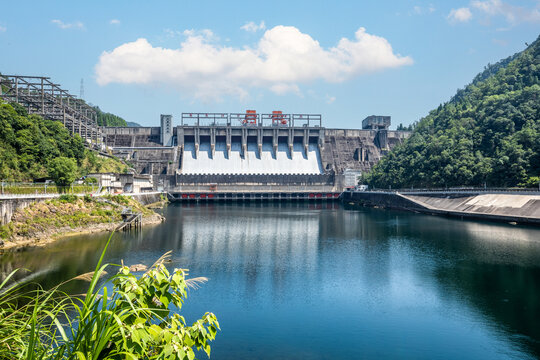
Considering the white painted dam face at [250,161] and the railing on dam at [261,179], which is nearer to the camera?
the railing on dam at [261,179]

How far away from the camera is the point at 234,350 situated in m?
19.0

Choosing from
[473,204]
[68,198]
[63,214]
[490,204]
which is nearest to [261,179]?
[473,204]

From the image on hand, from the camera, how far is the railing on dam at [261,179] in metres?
113

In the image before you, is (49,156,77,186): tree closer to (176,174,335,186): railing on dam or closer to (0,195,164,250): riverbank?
(0,195,164,250): riverbank

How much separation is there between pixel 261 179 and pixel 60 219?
241 ft

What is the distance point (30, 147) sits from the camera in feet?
190

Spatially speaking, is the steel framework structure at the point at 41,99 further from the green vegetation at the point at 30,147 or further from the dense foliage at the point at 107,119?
the dense foliage at the point at 107,119

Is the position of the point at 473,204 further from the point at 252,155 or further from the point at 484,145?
the point at 252,155

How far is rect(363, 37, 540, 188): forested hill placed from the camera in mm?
70250

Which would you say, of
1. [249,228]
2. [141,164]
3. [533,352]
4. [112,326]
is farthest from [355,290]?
[141,164]

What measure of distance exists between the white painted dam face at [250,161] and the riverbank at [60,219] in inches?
2419

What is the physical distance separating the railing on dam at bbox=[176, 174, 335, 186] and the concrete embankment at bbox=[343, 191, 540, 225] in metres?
23.0

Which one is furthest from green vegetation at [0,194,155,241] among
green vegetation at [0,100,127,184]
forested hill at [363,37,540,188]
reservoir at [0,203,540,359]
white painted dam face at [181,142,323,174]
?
white painted dam face at [181,142,323,174]

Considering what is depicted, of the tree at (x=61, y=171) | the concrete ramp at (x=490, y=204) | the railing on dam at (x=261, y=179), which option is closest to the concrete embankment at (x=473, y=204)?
the concrete ramp at (x=490, y=204)
